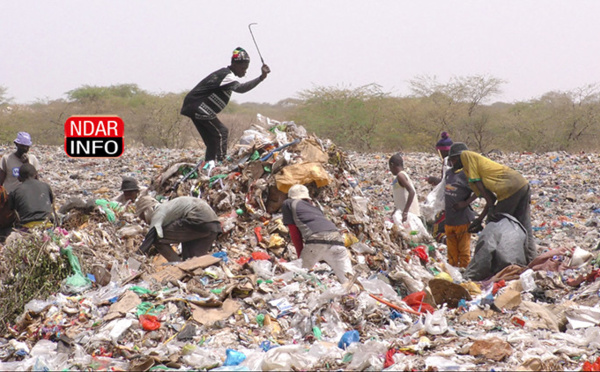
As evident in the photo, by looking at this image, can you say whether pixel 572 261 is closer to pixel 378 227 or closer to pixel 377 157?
pixel 378 227

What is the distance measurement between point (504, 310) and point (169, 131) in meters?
19.1

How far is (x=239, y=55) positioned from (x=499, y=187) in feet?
10.9

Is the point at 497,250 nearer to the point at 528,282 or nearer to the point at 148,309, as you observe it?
the point at 528,282

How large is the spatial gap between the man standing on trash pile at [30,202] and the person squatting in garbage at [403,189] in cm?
352

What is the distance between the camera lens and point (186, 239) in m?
5.57

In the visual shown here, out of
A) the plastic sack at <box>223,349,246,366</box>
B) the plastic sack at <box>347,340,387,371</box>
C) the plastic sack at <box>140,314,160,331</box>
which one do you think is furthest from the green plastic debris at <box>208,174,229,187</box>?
the plastic sack at <box>347,340,387,371</box>

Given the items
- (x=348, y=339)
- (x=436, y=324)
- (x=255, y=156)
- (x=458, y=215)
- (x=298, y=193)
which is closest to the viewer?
(x=348, y=339)

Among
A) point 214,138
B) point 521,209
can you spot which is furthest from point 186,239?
point 521,209

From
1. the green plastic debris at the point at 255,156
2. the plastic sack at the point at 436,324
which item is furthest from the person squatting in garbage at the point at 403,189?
the plastic sack at the point at 436,324

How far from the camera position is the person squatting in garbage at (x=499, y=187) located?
231 inches

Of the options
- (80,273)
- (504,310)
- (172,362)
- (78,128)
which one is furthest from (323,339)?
(78,128)

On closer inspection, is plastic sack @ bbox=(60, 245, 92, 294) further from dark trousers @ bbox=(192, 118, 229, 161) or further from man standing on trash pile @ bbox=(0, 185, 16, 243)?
dark trousers @ bbox=(192, 118, 229, 161)

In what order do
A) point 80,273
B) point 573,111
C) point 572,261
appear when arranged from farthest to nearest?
point 573,111
point 572,261
point 80,273

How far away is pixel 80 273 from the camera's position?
4.78 metres
